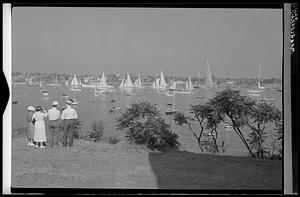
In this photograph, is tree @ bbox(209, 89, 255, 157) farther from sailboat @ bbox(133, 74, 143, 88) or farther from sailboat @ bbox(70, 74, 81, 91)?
sailboat @ bbox(70, 74, 81, 91)

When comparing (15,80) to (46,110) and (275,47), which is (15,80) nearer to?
(46,110)

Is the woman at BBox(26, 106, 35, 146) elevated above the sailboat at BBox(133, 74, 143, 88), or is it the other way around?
the sailboat at BBox(133, 74, 143, 88)

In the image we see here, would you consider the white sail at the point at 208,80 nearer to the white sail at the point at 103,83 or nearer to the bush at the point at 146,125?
the bush at the point at 146,125

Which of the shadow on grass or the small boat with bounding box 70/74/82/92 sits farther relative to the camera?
the small boat with bounding box 70/74/82/92

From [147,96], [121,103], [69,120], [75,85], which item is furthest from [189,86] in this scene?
[69,120]

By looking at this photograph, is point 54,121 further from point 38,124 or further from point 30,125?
point 30,125

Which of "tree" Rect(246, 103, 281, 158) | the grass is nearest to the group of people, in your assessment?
the grass
